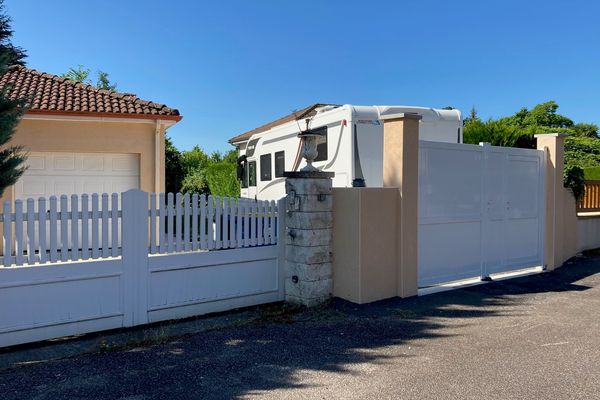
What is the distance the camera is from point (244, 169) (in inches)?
553

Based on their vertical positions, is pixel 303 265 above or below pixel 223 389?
above

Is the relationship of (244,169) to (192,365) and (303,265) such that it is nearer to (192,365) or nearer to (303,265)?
(303,265)

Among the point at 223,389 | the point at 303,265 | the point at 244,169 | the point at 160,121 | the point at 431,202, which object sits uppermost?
the point at 160,121

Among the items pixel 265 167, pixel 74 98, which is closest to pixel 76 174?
pixel 74 98

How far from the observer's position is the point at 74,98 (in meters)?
11.1

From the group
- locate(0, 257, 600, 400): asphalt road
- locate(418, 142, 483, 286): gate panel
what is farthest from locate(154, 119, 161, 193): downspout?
locate(418, 142, 483, 286): gate panel

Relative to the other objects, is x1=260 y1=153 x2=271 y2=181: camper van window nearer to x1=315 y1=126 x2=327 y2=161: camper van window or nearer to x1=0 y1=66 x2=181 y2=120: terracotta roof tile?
x1=0 y1=66 x2=181 y2=120: terracotta roof tile

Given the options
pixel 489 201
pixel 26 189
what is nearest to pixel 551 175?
pixel 489 201

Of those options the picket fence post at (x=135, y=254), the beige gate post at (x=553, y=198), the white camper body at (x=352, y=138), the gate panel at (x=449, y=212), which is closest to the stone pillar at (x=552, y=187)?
the beige gate post at (x=553, y=198)

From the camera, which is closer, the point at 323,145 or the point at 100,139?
the point at 323,145

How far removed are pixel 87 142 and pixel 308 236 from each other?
6617 millimetres

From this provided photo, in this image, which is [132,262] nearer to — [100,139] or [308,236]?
[308,236]

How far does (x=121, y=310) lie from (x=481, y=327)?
405 centimetres

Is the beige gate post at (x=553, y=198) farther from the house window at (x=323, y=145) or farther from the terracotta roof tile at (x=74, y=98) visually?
the terracotta roof tile at (x=74, y=98)
